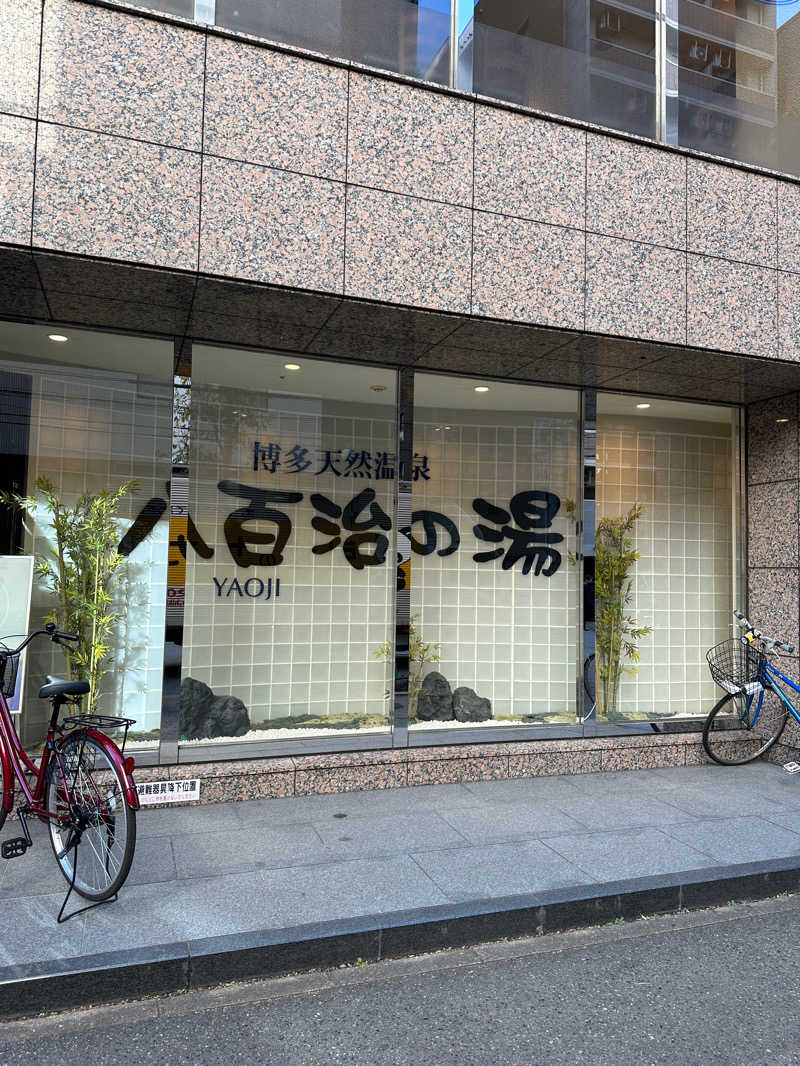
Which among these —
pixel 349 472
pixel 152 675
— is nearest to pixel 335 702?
pixel 152 675

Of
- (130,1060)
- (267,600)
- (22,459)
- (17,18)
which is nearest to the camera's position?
(130,1060)

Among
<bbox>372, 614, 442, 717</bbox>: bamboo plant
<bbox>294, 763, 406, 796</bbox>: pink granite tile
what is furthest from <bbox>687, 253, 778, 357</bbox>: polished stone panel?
<bbox>294, 763, 406, 796</bbox>: pink granite tile

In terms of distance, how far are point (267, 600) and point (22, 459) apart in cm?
216

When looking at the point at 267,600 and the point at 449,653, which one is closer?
the point at 267,600

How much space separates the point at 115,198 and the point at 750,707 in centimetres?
651

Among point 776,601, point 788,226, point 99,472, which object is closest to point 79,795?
point 99,472

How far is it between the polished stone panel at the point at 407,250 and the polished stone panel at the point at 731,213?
2037 mm

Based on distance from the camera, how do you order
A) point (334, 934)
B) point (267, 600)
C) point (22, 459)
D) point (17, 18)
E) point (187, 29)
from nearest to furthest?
point (334, 934) < point (17, 18) < point (187, 29) < point (22, 459) < point (267, 600)

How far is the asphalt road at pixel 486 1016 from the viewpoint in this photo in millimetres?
2918

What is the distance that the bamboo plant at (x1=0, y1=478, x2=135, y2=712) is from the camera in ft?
18.9

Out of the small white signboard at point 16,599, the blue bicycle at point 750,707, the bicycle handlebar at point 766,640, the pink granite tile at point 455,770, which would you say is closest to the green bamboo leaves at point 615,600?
the blue bicycle at point 750,707

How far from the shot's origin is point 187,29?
482 centimetres

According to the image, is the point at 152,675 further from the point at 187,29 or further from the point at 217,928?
the point at 187,29

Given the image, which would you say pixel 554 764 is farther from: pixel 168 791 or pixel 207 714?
pixel 168 791
